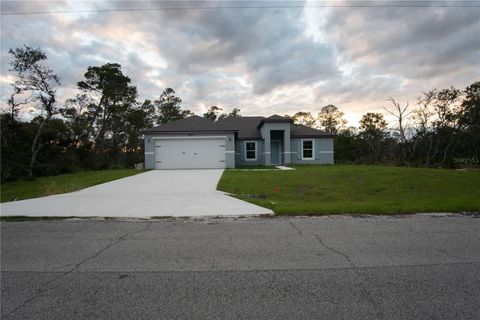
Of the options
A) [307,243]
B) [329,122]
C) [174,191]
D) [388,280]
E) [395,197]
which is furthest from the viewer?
[329,122]

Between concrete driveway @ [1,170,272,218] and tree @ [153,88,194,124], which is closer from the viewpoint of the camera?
concrete driveway @ [1,170,272,218]

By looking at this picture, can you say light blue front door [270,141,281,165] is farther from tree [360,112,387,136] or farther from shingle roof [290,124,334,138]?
tree [360,112,387,136]

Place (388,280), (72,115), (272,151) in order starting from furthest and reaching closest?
(72,115), (272,151), (388,280)

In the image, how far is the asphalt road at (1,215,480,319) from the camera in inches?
109

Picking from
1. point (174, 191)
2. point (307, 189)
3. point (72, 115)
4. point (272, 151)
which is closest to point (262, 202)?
point (307, 189)

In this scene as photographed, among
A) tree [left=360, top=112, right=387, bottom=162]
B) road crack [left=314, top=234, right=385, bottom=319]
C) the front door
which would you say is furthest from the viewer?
tree [left=360, top=112, right=387, bottom=162]

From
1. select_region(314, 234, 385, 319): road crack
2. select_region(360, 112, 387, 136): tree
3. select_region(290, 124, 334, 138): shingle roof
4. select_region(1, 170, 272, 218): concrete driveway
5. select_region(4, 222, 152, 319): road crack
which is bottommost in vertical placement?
select_region(4, 222, 152, 319): road crack

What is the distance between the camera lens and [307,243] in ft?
15.6

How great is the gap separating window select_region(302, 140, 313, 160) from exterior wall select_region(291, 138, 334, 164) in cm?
28

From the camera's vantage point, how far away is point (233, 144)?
69.6 ft

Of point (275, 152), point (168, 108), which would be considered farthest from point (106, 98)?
point (275, 152)

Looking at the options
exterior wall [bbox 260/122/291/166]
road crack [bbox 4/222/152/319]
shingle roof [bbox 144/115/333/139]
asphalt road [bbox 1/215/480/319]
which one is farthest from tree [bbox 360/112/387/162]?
road crack [bbox 4/222/152/319]

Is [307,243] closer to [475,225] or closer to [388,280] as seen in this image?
[388,280]

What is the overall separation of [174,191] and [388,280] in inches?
339
